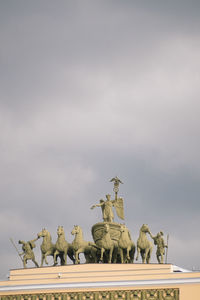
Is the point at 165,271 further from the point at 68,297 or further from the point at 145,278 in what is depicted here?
the point at 68,297

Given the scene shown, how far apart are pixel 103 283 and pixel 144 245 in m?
3.24

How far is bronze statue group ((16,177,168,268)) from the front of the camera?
41.2 metres

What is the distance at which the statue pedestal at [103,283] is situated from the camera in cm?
3844

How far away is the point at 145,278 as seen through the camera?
1535 inches

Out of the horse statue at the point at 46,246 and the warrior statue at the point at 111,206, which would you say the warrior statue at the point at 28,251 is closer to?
the horse statue at the point at 46,246

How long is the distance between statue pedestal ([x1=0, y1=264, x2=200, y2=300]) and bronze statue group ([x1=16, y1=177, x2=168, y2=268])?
1.55 meters

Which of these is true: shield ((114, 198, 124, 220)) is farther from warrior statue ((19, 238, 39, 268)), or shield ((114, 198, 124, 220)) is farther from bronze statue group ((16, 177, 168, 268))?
warrior statue ((19, 238, 39, 268))

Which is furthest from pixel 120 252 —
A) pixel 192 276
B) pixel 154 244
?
pixel 192 276

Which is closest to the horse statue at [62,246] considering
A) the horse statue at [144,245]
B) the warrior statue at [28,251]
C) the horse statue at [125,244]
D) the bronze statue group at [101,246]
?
the bronze statue group at [101,246]

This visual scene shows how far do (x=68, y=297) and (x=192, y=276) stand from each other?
234 inches

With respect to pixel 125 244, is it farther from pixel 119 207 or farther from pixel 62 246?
pixel 119 207

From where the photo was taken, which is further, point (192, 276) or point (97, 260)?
point (97, 260)

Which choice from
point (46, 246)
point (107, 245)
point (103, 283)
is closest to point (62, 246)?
point (46, 246)

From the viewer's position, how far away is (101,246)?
42031 millimetres
